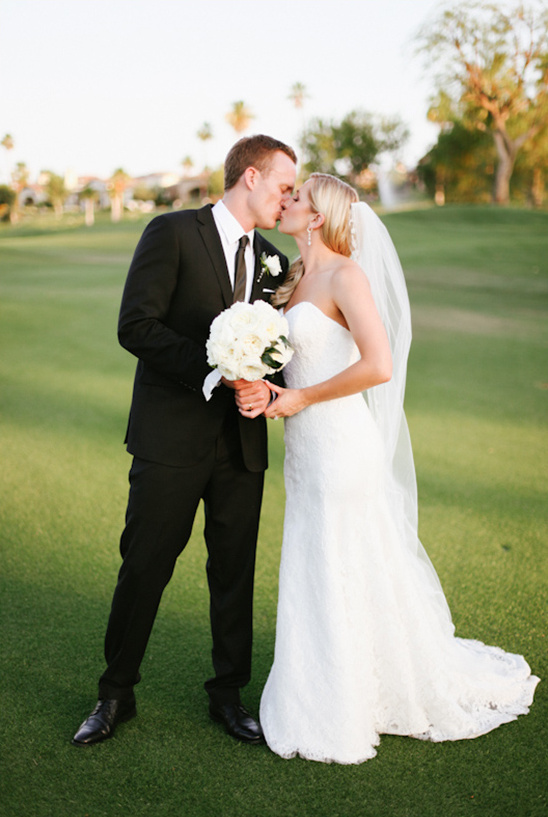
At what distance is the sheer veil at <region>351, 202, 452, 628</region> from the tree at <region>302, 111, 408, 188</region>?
174 ft

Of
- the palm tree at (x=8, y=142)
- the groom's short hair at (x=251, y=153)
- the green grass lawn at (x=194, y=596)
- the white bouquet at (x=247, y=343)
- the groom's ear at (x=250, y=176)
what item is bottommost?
the green grass lawn at (x=194, y=596)

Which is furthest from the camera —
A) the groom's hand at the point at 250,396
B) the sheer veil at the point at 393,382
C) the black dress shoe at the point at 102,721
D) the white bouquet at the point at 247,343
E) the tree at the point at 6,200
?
the tree at the point at 6,200

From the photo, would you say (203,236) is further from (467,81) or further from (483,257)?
(467,81)

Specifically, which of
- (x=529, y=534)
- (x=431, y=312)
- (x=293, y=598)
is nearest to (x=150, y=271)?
(x=293, y=598)

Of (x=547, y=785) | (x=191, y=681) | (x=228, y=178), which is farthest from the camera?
(x=191, y=681)

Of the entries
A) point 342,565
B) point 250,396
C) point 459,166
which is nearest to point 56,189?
point 459,166

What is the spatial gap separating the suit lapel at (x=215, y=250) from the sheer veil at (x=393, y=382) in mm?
657

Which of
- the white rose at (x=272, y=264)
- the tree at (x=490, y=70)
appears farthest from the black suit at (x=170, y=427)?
the tree at (x=490, y=70)

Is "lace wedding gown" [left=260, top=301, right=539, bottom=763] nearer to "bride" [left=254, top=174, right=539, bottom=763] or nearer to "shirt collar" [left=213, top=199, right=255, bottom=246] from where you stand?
"bride" [left=254, top=174, right=539, bottom=763]

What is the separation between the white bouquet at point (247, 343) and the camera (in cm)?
273

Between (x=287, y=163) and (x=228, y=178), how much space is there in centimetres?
28

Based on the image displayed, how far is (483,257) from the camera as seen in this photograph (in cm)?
2098

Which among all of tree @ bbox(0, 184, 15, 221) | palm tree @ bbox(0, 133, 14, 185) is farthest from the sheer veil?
palm tree @ bbox(0, 133, 14, 185)

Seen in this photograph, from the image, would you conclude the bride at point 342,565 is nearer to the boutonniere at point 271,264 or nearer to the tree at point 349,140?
the boutonniere at point 271,264
